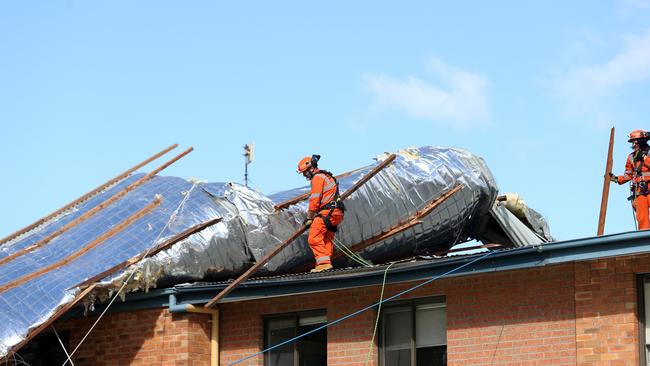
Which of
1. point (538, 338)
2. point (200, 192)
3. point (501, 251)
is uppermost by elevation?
point (200, 192)

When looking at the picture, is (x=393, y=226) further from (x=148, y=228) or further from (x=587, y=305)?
(x=587, y=305)

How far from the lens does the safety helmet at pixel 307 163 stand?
17984 millimetres

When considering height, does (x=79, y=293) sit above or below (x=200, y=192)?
below

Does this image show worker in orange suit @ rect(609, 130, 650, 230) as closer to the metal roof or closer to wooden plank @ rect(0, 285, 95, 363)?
the metal roof

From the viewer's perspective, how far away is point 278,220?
60.1ft

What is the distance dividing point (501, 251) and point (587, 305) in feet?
3.72

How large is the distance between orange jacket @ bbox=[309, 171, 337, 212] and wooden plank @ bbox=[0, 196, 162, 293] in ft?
8.11

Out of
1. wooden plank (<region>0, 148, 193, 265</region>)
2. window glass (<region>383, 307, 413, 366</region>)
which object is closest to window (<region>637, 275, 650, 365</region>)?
window glass (<region>383, 307, 413, 366</region>)

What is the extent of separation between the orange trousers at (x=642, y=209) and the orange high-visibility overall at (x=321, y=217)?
4.31 metres

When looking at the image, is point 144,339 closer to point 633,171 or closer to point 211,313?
point 211,313

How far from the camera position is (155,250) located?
17.3 metres

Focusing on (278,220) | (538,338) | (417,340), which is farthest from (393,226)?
(538,338)

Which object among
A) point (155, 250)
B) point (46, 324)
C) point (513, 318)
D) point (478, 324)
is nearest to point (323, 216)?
point (155, 250)

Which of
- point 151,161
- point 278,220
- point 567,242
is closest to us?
point 567,242
